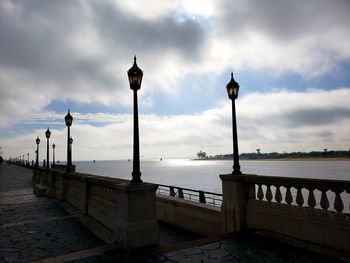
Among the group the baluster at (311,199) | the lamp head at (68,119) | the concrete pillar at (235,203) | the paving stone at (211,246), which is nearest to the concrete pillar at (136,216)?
the paving stone at (211,246)

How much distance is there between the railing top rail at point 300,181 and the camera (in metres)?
6.26

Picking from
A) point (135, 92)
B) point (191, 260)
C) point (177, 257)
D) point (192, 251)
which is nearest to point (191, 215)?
point (192, 251)

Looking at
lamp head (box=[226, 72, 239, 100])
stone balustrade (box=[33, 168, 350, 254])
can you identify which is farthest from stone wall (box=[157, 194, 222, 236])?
lamp head (box=[226, 72, 239, 100])

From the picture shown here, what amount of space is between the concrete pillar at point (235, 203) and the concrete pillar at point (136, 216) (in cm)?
281

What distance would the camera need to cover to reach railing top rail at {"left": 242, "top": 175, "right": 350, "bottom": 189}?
20.5 ft

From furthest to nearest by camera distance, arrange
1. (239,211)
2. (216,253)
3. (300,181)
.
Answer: (239,211) < (300,181) < (216,253)

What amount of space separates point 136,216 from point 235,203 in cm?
341

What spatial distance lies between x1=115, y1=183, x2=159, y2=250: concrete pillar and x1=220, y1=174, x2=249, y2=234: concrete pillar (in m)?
2.81

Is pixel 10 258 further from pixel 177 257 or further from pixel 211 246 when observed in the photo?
pixel 211 246

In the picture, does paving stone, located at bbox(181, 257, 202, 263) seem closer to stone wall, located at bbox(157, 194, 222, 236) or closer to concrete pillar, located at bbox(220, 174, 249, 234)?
concrete pillar, located at bbox(220, 174, 249, 234)

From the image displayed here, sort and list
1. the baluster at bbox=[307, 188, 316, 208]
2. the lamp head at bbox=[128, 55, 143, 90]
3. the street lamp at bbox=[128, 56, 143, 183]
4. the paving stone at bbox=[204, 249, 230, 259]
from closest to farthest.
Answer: the paving stone at bbox=[204, 249, 230, 259] < the baluster at bbox=[307, 188, 316, 208] < the street lamp at bbox=[128, 56, 143, 183] < the lamp head at bbox=[128, 55, 143, 90]

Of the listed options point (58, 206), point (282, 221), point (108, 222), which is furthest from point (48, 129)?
point (282, 221)

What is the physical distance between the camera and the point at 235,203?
8.87 m

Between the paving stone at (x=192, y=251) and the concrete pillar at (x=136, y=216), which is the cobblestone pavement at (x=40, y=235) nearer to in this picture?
the concrete pillar at (x=136, y=216)
